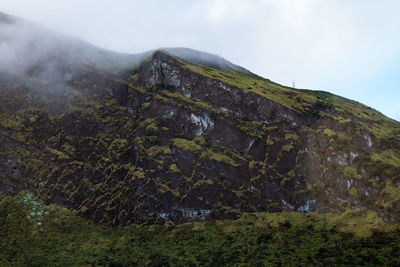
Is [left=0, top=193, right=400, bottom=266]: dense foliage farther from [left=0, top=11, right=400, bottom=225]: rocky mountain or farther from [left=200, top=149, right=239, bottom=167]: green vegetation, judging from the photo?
[left=200, top=149, right=239, bottom=167]: green vegetation

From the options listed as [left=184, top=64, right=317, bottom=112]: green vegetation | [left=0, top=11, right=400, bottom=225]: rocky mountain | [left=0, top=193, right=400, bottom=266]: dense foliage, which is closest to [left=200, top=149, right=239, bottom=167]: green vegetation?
[left=0, top=11, right=400, bottom=225]: rocky mountain

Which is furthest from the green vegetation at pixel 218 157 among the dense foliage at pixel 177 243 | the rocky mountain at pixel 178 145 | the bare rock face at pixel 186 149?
the dense foliage at pixel 177 243

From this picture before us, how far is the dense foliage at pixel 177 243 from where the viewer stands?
3253 inches

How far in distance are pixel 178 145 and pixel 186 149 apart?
3572mm

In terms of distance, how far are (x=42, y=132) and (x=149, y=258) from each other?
6680cm

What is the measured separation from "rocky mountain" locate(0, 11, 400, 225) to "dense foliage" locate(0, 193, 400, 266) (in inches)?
219

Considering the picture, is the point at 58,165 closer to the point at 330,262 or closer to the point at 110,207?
the point at 110,207

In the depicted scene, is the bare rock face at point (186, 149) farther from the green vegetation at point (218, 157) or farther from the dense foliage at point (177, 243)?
the dense foliage at point (177, 243)

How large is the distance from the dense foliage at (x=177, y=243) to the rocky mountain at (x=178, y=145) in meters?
5.56

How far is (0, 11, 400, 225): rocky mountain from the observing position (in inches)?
4129

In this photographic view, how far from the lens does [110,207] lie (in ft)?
358

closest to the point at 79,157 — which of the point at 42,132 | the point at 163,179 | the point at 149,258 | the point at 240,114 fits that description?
the point at 42,132

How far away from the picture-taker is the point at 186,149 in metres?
117

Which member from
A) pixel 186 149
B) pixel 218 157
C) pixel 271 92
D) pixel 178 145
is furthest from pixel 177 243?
pixel 271 92
